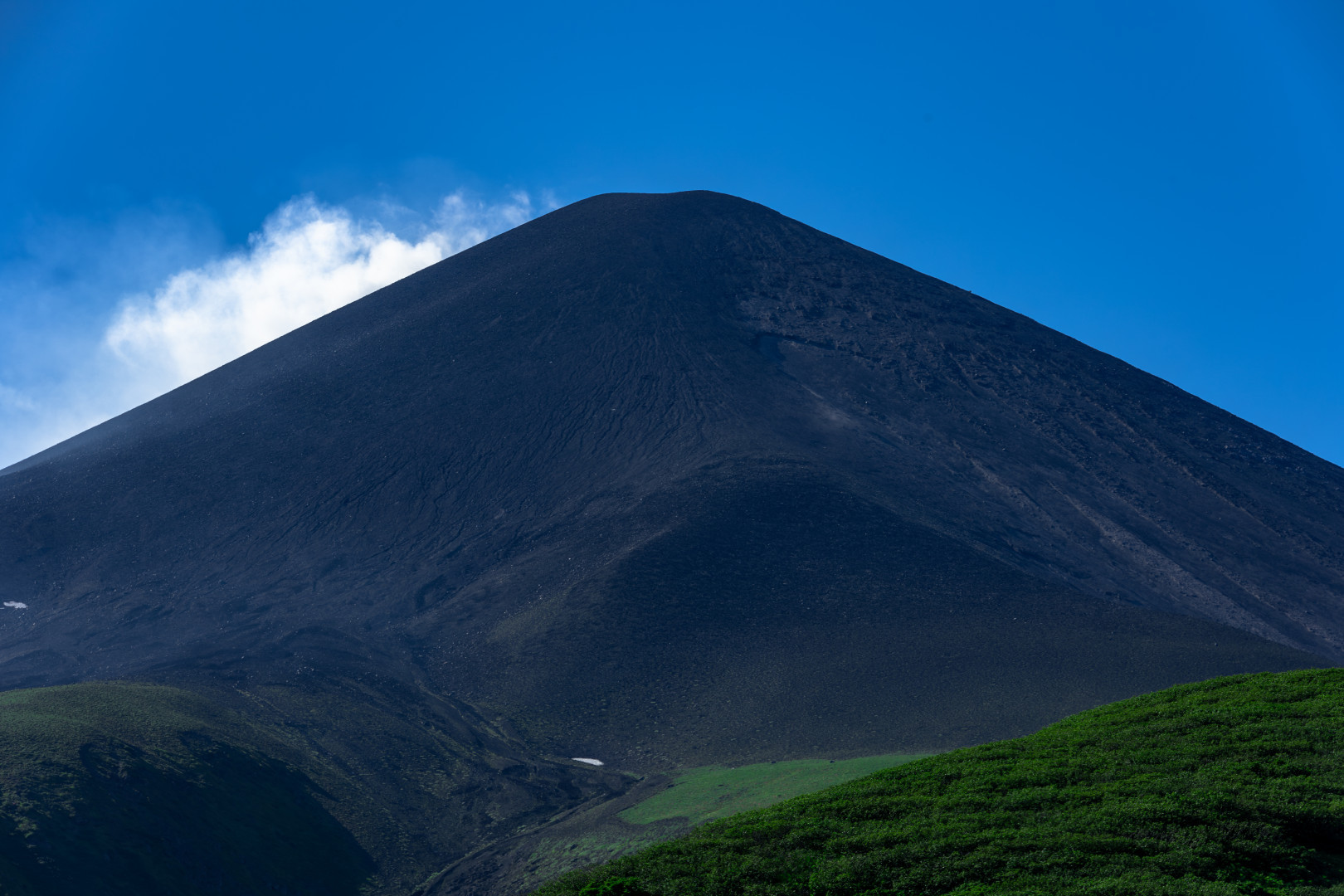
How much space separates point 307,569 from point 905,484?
27630 mm

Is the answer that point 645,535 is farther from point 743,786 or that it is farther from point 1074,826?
point 1074,826

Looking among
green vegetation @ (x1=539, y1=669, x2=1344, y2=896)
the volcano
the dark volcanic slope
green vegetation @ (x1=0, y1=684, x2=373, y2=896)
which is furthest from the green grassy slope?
green vegetation @ (x1=539, y1=669, x2=1344, y2=896)

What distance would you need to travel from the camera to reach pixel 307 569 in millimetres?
39844

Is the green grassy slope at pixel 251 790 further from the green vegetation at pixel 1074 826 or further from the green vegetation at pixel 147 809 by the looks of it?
the green vegetation at pixel 1074 826

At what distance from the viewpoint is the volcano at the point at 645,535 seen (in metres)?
27.4

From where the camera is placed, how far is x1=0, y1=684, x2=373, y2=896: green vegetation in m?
15.4

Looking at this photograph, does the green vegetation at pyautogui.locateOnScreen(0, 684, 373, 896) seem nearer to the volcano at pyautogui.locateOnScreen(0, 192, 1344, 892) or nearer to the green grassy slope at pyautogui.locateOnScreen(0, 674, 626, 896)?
the green grassy slope at pyautogui.locateOnScreen(0, 674, 626, 896)

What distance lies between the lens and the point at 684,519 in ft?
127

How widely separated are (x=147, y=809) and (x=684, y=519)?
78.9ft

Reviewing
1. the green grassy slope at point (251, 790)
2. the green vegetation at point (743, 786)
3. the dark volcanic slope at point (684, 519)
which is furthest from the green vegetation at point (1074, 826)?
the dark volcanic slope at point (684, 519)

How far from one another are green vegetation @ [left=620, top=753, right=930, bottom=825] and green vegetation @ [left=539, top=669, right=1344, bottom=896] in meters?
8.58

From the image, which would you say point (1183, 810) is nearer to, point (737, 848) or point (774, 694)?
point (737, 848)

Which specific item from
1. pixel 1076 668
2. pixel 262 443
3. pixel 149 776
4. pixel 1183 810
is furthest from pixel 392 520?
pixel 1183 810

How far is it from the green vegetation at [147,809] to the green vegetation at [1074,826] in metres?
10.7
